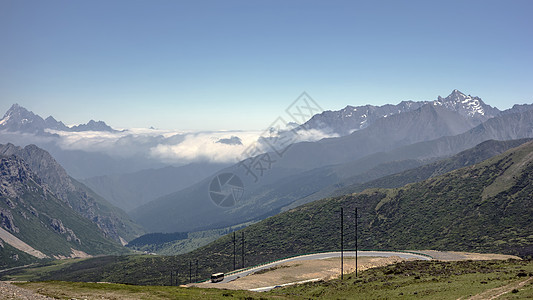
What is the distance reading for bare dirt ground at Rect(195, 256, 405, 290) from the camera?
358 ft

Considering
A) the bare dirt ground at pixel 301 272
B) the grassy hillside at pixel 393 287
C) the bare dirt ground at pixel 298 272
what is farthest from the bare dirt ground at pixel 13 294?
the bare dirt ground at pixel 301 272

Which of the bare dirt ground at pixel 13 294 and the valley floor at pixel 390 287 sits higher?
the bare dirt ground at pixel 13 294

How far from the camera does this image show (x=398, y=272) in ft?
313

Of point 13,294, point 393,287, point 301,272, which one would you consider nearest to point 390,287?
point 393,287

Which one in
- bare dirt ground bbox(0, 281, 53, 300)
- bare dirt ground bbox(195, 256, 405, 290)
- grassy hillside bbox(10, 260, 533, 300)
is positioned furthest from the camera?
bare dirt ground bbox(195, 256, 405, 290)

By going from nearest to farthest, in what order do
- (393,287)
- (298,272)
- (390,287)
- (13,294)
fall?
1. (13,294)
2. (393,287)
3. (390,287)
4. (298,272)


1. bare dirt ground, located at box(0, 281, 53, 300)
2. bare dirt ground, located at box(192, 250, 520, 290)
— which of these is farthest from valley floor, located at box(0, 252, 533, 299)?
bare dirt ground, located at box(192, 250, 520, 290)

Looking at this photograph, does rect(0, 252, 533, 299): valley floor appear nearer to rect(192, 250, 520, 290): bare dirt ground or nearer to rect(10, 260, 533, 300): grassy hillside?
rect(10, 260, 533, 300): grassy hillside

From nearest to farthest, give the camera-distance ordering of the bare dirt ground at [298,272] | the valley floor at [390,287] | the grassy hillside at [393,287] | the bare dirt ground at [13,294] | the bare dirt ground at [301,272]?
the bare dirt ground at [13,294]
the valley floor at [390,287]
the grassy hillside at [393,287]
the bare dirt ground at [298,272]
the bare dirt ground at [301,272]

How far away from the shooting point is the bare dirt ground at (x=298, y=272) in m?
109

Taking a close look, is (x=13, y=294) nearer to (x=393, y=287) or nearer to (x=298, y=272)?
(x=393, y=287)

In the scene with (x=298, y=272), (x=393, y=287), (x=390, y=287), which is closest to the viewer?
(x=393, y=287)

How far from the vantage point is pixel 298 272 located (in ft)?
403

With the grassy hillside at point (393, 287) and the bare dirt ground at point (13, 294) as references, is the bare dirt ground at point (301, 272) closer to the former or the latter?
the grassy hillside at point (393, 287)
